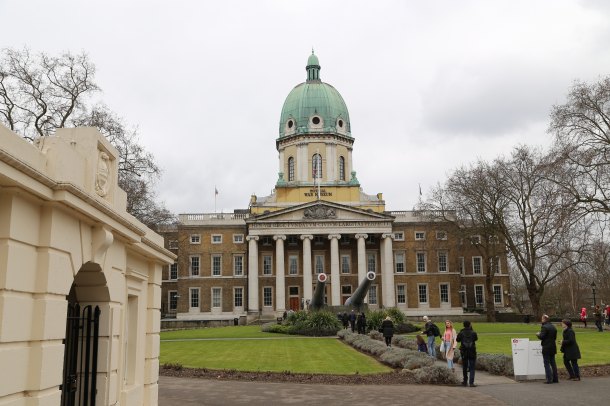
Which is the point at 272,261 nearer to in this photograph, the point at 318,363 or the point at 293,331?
the point at 293,331

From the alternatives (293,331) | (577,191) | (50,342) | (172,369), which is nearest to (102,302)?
(50,342)

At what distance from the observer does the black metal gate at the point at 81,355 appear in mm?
7859

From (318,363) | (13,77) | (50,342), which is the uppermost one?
(13,77)

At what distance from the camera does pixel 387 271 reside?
216 ft

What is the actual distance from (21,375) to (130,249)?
12.2 ft

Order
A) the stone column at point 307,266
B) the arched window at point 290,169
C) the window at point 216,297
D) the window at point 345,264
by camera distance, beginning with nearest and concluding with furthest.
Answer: the stone column at point 307,266
the window at point 345,264
the window at point 216,297
the arched window at point 290,169

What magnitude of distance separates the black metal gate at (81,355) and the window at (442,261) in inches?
2525

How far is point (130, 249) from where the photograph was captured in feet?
31.2

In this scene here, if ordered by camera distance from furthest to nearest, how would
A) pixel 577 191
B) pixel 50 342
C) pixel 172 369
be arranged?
pixel 577 191 → pixel 172 369 → pixel 50 342

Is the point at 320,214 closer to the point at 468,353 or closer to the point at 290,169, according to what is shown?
the point at 290,169

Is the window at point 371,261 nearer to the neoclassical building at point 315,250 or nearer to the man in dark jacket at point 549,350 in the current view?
the neoclassical building at point 315,250

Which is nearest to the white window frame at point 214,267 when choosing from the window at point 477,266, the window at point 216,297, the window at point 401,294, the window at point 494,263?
the window at point 216,297

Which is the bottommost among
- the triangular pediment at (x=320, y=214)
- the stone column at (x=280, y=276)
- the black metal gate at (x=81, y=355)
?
the black metal gate at (x=81, y=355)

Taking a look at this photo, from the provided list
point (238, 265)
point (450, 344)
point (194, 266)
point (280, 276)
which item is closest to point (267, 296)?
point (280, 276)
